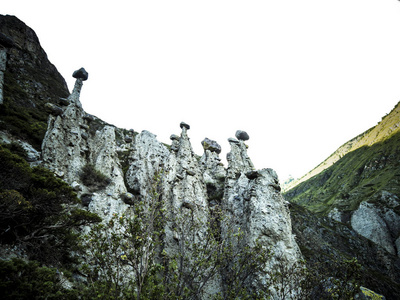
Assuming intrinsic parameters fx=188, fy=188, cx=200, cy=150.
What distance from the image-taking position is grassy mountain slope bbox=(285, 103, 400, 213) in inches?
2847

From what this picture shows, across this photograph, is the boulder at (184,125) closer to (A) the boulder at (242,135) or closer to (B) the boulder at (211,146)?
(B) the boulder at (211,146)

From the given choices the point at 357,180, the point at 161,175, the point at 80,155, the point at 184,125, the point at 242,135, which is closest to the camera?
the point at 161,175

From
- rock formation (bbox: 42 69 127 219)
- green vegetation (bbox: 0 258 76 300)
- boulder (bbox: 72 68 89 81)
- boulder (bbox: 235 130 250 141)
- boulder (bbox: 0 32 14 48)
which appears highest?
boulder (bbox: 0 32 14 48)

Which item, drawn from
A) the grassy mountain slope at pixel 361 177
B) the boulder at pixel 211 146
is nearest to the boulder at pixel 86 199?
the boulder at pixel 211 146

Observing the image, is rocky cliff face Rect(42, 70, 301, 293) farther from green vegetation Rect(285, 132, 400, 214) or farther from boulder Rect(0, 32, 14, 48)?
green vegetation Rect(285, 132, 400, 214)

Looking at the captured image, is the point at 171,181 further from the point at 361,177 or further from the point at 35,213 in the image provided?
the point at 361,177

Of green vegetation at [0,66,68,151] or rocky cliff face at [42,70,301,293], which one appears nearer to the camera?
rocky cliff face at [42,70,301,293]

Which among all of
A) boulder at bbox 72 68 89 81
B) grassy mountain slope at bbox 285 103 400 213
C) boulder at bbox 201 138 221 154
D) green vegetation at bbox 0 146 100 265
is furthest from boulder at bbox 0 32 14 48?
grassy mountain slope at bbox 285 103 400 213

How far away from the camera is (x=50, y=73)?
43.1 meters

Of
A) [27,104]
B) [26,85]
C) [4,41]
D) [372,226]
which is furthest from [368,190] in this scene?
[4,41]

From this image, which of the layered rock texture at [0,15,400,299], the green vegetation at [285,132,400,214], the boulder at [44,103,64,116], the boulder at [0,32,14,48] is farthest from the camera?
the green vegetation at [285,132,400,214]

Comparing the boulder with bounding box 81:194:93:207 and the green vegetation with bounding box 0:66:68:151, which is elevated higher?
the green vegetation with bounding box 0:66:68:151

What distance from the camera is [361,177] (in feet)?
299

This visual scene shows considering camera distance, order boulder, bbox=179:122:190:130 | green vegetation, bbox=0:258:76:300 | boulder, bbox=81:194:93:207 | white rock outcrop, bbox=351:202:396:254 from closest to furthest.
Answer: green vegetation, bbox=0:258:76:300
boulder, bbox=81:194:93:207
boulder, bbox=179:122:190:130
white rock outcrop, bbox=351:202:396:254
